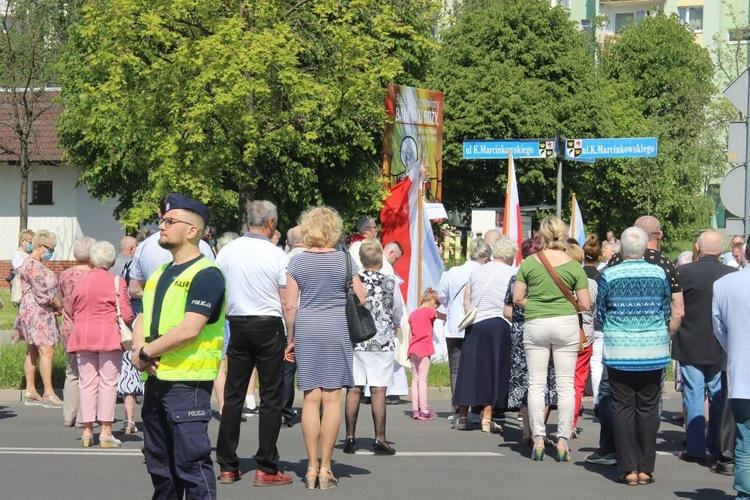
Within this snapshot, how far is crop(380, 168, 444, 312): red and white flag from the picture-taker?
17922 millimetres

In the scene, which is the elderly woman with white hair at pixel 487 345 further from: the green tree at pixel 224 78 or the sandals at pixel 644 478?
the green tree at pixel 224 78

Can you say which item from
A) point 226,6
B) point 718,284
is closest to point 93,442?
point 718,284

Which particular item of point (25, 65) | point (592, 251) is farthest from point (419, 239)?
point (25, 65)

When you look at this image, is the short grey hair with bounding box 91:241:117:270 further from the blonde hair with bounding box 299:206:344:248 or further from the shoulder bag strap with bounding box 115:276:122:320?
the blonde hair with bounding box 299:206:344:248

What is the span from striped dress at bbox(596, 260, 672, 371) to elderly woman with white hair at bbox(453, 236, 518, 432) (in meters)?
2.45

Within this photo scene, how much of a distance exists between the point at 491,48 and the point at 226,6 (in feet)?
101

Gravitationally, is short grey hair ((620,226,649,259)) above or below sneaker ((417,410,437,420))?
above

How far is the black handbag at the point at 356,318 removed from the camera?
856cm

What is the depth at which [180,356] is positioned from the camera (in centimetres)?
621

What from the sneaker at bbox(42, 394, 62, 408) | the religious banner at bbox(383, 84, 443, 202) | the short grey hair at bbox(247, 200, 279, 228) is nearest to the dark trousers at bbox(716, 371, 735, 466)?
the short grey hair at bbox(247, 200, 279, 228)

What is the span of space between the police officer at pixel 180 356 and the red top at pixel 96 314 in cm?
416

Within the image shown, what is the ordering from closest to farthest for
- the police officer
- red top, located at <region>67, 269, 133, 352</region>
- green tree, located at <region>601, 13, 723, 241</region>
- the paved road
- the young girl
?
the police officer
the paved road
red top, located at <region>67, 269, 133, 352</region>
the young girl
green tree, located at <region>601, 13, 723, 241</region>

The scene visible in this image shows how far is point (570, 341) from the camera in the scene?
973cm

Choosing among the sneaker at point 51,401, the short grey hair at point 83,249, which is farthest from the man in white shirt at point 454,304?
the sneaker at point 51,401
